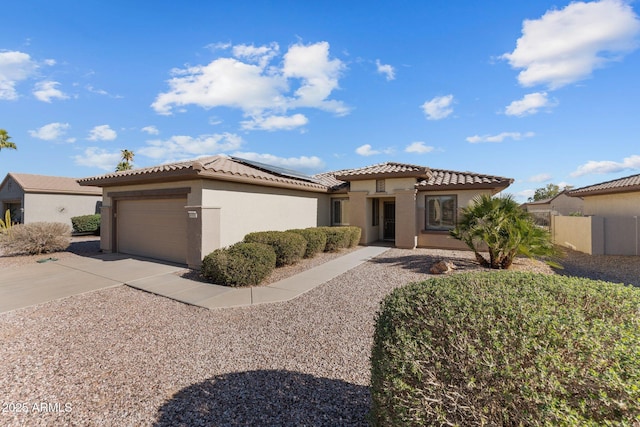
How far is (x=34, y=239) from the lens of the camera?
13.3 metres

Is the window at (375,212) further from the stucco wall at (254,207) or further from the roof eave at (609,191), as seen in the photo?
Answer: the roof eave at (609,191)

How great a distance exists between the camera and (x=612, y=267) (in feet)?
38.1

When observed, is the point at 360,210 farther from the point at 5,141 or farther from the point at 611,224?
the point at 5,141

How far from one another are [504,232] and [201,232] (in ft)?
33.6

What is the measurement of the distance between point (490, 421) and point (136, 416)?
3479mm

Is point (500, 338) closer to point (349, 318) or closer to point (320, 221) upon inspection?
point (349, 318)

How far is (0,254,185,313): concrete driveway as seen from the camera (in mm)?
7376

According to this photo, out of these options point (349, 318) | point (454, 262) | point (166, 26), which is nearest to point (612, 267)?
point (454, 262)

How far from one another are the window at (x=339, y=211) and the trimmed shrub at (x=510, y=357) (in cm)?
1506

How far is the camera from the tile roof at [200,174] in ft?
31.3

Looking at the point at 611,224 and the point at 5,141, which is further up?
the point at 5,141

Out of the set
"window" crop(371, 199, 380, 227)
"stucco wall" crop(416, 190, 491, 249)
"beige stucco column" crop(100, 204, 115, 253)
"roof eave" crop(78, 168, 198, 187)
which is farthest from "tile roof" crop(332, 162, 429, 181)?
"beige stucco column" crop(100, 204, 115, 253)

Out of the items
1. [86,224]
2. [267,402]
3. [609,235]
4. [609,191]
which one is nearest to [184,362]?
[267,402]

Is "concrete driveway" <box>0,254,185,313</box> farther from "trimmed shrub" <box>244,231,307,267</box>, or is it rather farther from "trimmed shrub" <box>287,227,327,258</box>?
"trimmed shrub" <box>287,227,327,258</box>
